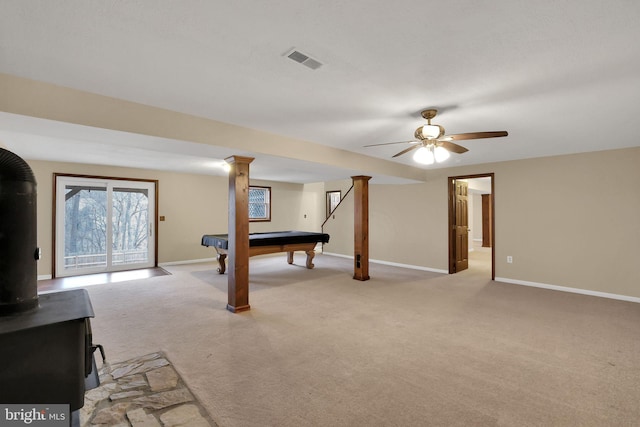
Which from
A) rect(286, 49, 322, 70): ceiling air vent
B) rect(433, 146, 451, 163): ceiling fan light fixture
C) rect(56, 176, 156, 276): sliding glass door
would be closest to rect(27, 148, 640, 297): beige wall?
rect(56, 176, 156, 276): sliding glass door

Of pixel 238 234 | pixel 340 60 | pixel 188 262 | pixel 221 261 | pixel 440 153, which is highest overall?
pixel 340 60

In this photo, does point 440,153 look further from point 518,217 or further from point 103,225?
point 103,225

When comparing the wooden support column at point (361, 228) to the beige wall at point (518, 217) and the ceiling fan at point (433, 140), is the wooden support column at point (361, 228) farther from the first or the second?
the ceiling fan at point (433, 140)

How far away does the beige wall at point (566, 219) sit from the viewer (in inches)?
165

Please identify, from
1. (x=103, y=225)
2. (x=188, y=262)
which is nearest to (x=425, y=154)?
(x=188, y=262)

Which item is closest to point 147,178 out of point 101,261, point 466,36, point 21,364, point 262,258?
point 101,261

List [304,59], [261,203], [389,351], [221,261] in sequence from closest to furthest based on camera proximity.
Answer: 1. [304,59]
2. [389,351]
3. [221,261]
4. [261,203]

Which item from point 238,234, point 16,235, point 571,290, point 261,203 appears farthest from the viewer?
point 261,203

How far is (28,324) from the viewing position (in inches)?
58.1

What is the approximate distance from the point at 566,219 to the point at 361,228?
10.5ft

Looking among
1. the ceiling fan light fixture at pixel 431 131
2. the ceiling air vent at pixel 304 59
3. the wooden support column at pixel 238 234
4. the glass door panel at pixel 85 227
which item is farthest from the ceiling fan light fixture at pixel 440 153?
the glass door panel at pixel 85 227

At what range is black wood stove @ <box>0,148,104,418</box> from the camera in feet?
4.69

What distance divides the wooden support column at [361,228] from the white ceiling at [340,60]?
2228mm

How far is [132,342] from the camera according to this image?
276 cm
